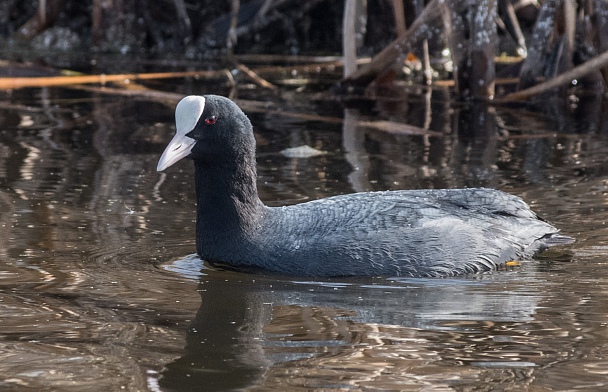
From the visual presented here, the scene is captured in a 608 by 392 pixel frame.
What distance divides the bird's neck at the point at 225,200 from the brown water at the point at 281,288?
0.20 m

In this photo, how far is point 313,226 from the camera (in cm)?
472

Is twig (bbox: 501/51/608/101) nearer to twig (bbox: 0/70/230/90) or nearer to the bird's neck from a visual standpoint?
twig (bbox: 0/70/230/90)

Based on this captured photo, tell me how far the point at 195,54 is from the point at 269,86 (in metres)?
2.91

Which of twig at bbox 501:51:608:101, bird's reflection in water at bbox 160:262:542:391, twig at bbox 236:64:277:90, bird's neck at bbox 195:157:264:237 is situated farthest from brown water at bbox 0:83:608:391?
twig at bbox 236:64:277:90

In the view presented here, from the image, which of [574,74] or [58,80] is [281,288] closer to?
[574,74]

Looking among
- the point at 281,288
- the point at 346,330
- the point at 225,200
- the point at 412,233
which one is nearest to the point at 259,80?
the point at 225,200

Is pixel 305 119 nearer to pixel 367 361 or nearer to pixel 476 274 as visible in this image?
pixel 476 274

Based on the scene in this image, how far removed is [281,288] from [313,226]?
0.39 metres

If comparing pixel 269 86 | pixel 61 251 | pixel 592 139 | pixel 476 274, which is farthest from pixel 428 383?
pixel 269 86

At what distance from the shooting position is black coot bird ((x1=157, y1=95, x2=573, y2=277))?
4617 mm

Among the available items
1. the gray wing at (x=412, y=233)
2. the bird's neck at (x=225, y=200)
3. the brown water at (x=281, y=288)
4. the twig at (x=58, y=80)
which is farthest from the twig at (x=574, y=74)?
the bird's neck at (x=225, y=200)

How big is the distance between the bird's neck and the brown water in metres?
0.20

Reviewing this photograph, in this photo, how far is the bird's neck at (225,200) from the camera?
187 inches

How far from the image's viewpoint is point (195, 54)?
12844 mm
